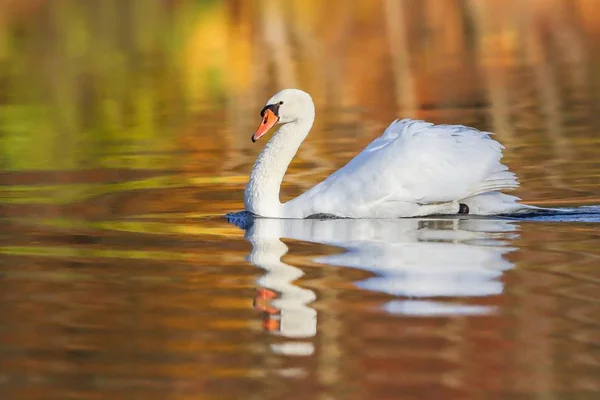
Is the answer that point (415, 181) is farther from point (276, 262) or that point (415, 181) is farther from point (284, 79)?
point (284, 79)

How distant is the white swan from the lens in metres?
11.6

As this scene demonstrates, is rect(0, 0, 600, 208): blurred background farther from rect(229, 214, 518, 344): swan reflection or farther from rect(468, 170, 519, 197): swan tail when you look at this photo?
rect(229, 214, 518, 344): swan reflection

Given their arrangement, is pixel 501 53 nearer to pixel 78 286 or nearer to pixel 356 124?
pixel 356 124

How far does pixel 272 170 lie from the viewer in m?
12.4

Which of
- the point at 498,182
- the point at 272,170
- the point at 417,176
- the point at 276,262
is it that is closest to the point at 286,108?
the point at 272,170

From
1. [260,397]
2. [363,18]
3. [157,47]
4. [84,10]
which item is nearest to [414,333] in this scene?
[260,397]

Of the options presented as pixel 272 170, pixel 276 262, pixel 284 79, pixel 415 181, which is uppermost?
pixel 284 79

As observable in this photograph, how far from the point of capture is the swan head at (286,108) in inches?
Result: 492

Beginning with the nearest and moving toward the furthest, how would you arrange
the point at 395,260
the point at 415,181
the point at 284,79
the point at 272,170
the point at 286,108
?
1. the point at 395,260
2. the point at 415,181
3. the point at 272,170
4. the point at 286,108
5. the point at 284,79

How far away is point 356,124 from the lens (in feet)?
63.6

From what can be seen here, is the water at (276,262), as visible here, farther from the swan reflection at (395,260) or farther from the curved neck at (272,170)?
the curved neck at (272,170)

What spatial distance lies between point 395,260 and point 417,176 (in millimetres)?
1964

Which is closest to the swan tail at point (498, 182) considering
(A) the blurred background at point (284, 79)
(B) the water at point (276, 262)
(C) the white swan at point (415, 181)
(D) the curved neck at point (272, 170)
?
(C) the white swan at point (415, 181)

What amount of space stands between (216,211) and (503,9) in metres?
28.2
